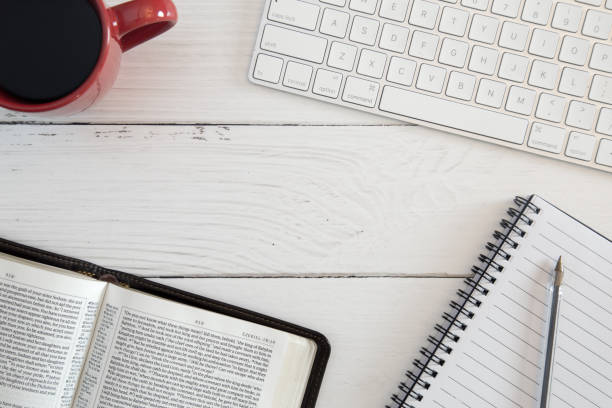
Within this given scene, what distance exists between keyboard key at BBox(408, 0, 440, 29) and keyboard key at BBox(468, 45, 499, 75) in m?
0.05

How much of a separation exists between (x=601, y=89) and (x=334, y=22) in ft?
0.83

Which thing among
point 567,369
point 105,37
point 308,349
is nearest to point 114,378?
point 308,349

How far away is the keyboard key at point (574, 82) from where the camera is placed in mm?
543

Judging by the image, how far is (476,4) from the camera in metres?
0.54

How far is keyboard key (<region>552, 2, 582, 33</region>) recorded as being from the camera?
0.54 m

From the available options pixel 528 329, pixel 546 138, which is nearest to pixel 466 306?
pixel 528 329

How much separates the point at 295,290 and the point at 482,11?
31 centimetres

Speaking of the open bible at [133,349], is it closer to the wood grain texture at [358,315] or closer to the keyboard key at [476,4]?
the wood grain texture at [358,315]

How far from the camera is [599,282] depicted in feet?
1.82

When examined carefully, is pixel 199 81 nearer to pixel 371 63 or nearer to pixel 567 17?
pixel 371 63

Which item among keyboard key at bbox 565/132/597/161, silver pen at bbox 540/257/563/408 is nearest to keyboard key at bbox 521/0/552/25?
keyboard key at bbox 565/132/597/161

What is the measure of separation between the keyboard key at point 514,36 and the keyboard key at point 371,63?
0.11 meters

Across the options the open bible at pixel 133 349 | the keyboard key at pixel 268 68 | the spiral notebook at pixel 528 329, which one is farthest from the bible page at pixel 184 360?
the keyboard key at pixel 268 68

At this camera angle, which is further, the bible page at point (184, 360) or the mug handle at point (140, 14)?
the bible page at point (184, 360)
